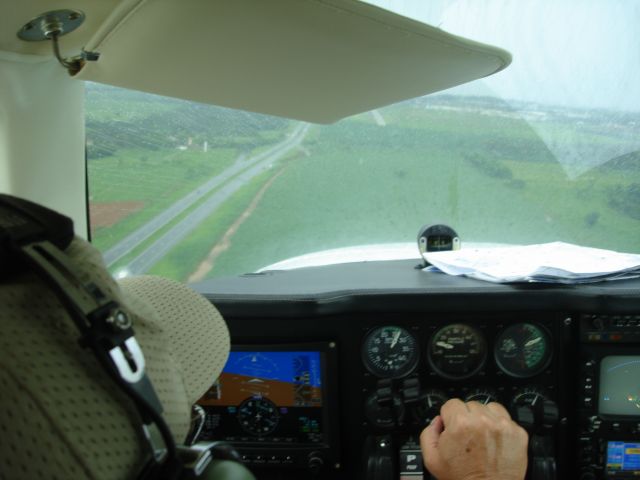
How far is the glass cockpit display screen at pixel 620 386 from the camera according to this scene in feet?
6.73

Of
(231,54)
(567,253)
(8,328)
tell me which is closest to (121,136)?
(231,54)

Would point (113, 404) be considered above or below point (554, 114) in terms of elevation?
below

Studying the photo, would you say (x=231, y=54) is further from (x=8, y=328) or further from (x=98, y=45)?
(x=8, y=328)

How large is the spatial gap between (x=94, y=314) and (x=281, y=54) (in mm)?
996

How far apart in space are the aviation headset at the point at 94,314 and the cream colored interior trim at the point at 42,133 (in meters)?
1.08

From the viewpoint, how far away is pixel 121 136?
2.27m

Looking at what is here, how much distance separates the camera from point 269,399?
2.11m

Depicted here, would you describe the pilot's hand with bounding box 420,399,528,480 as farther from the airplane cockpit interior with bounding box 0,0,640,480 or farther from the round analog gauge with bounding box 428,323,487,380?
the round analog gauge with bounding box 428,323,487,380

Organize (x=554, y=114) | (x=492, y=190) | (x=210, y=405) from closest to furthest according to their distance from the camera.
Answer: (x=210, y=405), (x=554, y=114), (x=492, y=190)

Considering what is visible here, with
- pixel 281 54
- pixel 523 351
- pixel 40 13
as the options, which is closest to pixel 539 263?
pixel 523 351

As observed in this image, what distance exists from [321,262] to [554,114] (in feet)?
3.83

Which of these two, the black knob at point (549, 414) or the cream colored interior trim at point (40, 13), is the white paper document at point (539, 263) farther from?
the cream colored interior trim at point (40, 13)

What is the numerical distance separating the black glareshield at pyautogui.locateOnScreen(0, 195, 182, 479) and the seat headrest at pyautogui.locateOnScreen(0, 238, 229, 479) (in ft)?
0.05

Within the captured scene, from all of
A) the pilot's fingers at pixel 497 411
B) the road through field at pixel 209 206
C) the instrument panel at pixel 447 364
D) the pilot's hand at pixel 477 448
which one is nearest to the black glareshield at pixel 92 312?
the pilot's hand at pixel 477 448
